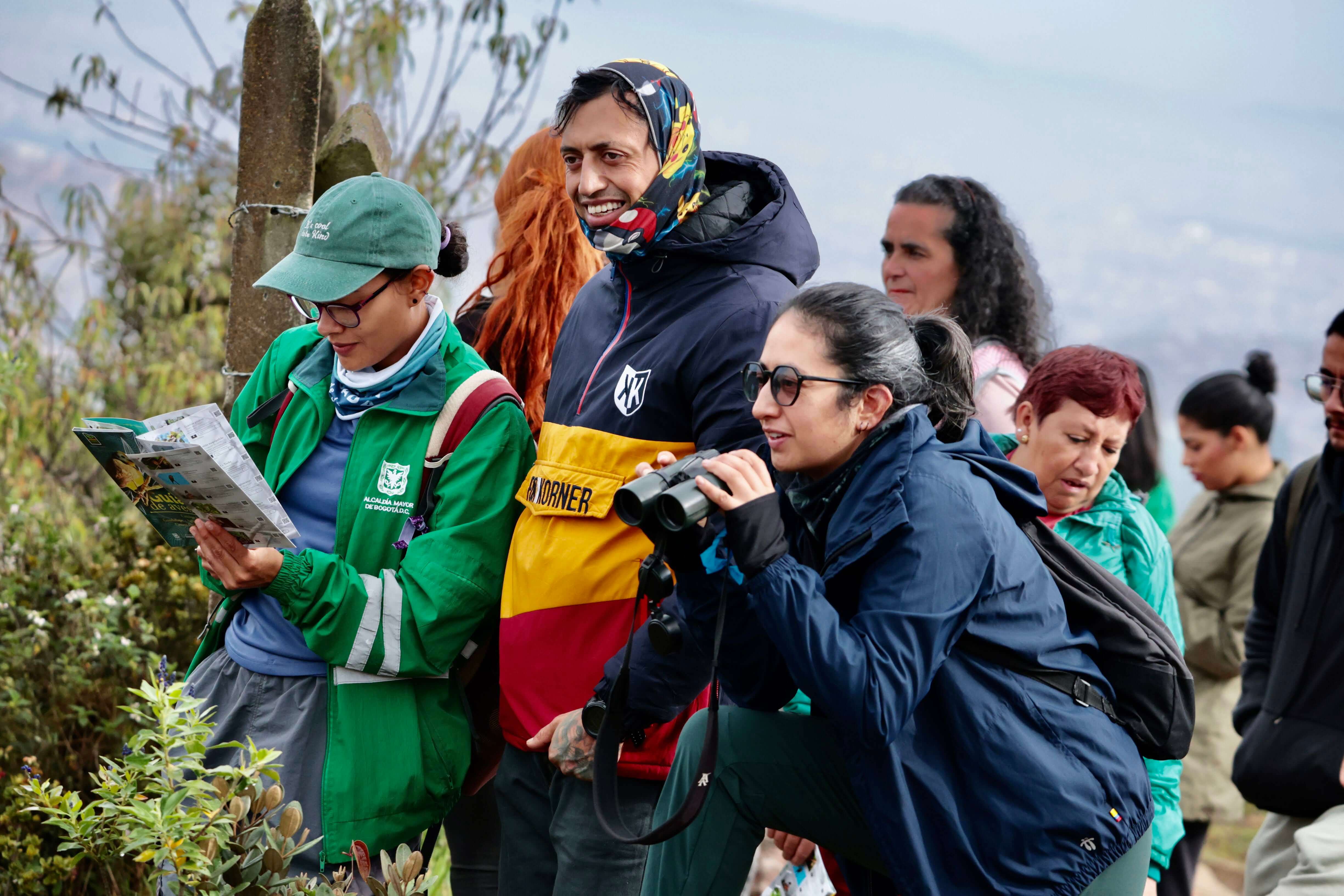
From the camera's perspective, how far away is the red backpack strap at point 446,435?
2705 millimetres

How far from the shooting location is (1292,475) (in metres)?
3.62

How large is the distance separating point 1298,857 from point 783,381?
1938mm

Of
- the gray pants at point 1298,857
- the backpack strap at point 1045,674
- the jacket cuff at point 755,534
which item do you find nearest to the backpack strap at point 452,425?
the jacket cuff at point 755,534

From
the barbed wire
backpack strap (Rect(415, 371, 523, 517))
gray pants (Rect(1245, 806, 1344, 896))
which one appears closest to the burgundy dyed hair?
gray pants (Rect(1245, 806, 1344, 896))

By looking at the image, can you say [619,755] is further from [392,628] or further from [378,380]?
[378,380]

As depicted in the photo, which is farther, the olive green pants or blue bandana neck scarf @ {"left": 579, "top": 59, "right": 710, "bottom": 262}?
blue bandana neck scarf @ {"left": 579, "top": 59, "right": 710, "bottom": 262}

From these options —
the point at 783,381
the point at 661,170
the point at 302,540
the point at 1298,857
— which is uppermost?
the point at 661,170

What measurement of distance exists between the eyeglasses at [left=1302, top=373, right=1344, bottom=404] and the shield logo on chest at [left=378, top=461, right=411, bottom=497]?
7.37ft

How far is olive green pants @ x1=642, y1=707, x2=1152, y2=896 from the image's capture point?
234 cm

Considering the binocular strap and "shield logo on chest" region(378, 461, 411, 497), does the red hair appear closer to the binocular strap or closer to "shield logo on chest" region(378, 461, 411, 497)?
"shield logo on chest" region(378, 461, 411, 497)

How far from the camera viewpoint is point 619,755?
2498 millimetres

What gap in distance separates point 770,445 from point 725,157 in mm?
860

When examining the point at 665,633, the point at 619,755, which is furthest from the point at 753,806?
the point at 665,633

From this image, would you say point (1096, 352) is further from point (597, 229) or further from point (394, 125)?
point (394, 125)
